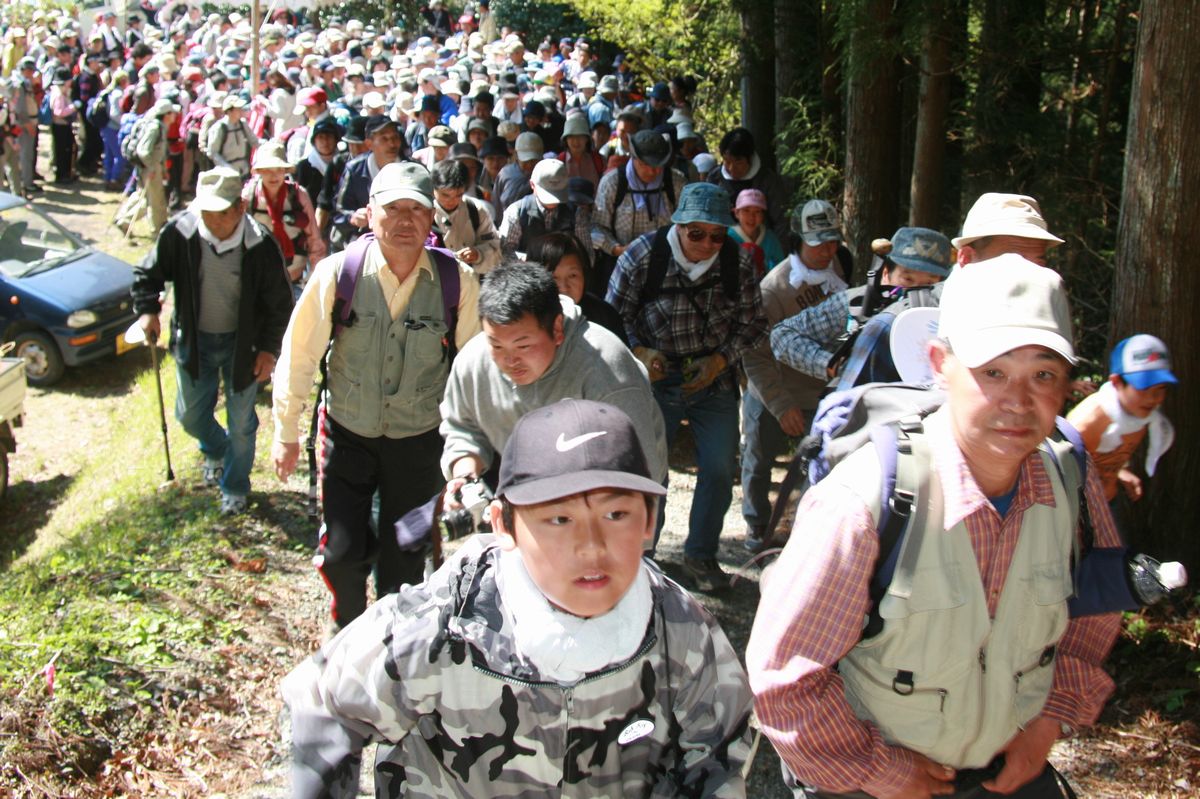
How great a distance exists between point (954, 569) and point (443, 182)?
5862 mm

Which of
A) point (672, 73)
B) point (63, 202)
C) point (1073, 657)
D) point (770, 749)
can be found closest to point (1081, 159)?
point (770, 749)

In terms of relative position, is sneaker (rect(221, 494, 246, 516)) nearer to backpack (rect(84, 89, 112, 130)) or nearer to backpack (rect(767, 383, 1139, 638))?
backpack (rect(767, 383, 1139, 638))

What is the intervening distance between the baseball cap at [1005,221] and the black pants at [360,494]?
249 centimetres

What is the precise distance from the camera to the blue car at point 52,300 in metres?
12.1

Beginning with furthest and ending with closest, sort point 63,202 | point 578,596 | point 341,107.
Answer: point 63,202, point 341,107, point 578,596

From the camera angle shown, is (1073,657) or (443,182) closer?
(1073,657)

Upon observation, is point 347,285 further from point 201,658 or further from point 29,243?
point 29,243

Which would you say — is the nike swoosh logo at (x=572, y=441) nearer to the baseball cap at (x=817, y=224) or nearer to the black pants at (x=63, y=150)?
the baseball cap at (x=817, y=224)

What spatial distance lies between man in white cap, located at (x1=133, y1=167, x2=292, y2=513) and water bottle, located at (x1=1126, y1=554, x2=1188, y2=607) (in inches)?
214

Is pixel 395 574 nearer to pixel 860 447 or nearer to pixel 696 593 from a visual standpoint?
pixel 696 593

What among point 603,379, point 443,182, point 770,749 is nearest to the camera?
point 603,379

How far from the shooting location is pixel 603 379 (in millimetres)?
4047

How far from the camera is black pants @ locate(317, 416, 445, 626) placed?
5.09 m

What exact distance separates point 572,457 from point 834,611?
644 millimetres
